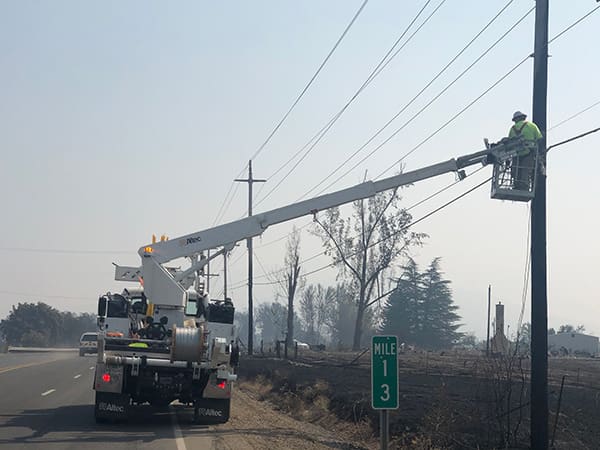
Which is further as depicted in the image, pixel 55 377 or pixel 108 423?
pixel 55 377

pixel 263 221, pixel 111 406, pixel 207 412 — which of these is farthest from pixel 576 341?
pixel 111 406

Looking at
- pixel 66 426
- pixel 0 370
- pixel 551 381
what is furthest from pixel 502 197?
pixel 0 370

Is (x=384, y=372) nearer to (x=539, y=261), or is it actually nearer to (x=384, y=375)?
(x=384, y=375)

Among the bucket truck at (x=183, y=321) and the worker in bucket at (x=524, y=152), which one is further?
the bucket truck at (x=183, y=321)

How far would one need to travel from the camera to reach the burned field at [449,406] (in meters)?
16.5

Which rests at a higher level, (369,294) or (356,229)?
(356,229)

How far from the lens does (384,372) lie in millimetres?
10703

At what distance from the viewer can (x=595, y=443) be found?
17953mm

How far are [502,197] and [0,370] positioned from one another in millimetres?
29312

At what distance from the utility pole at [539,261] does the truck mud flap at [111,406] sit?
8.84 metres

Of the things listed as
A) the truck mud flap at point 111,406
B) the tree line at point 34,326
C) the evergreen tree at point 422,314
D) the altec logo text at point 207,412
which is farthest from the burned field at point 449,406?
the tree line at point 34,326

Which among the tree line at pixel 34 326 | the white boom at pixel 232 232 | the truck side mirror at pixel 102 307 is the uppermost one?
the white boom at pixel 232 232

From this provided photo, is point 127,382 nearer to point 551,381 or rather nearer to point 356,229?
point 551,381

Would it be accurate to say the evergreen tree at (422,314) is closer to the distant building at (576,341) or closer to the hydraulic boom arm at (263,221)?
the distant building at (576,341)
